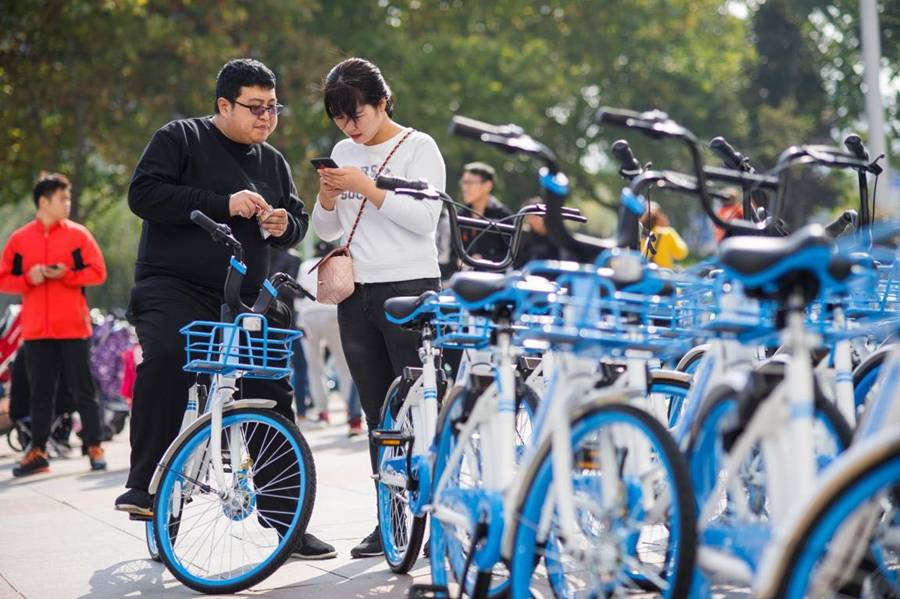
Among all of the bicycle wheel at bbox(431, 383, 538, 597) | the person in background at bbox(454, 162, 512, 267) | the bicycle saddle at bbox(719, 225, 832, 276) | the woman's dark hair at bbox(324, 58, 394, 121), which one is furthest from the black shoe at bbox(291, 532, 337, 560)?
the person in background at bbox(454, 162, 512, 267)

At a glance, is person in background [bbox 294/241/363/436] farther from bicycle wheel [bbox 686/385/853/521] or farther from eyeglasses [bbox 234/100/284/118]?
bicycle wheel [bbox 686/385/853/521]

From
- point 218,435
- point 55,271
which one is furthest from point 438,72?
point 218,435

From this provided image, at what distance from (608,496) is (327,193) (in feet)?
7.75

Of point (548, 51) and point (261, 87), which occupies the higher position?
point (548, 51)

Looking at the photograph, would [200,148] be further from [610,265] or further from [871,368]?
[871,368]

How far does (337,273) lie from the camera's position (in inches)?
215

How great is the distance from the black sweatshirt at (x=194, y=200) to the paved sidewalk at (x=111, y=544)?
1259 mm

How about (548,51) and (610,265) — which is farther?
(548,51)

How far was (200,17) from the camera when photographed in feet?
65.6

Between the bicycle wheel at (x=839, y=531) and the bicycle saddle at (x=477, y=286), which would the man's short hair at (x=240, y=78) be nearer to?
the bicycle saddle at (x=477, y=286)

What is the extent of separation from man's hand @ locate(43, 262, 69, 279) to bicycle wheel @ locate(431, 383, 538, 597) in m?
5.75

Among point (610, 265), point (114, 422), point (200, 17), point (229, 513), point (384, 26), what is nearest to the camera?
point (610, 265)

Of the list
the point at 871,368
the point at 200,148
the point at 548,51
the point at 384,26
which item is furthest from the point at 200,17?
the point at 871,368

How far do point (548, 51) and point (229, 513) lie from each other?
23.0 meters
